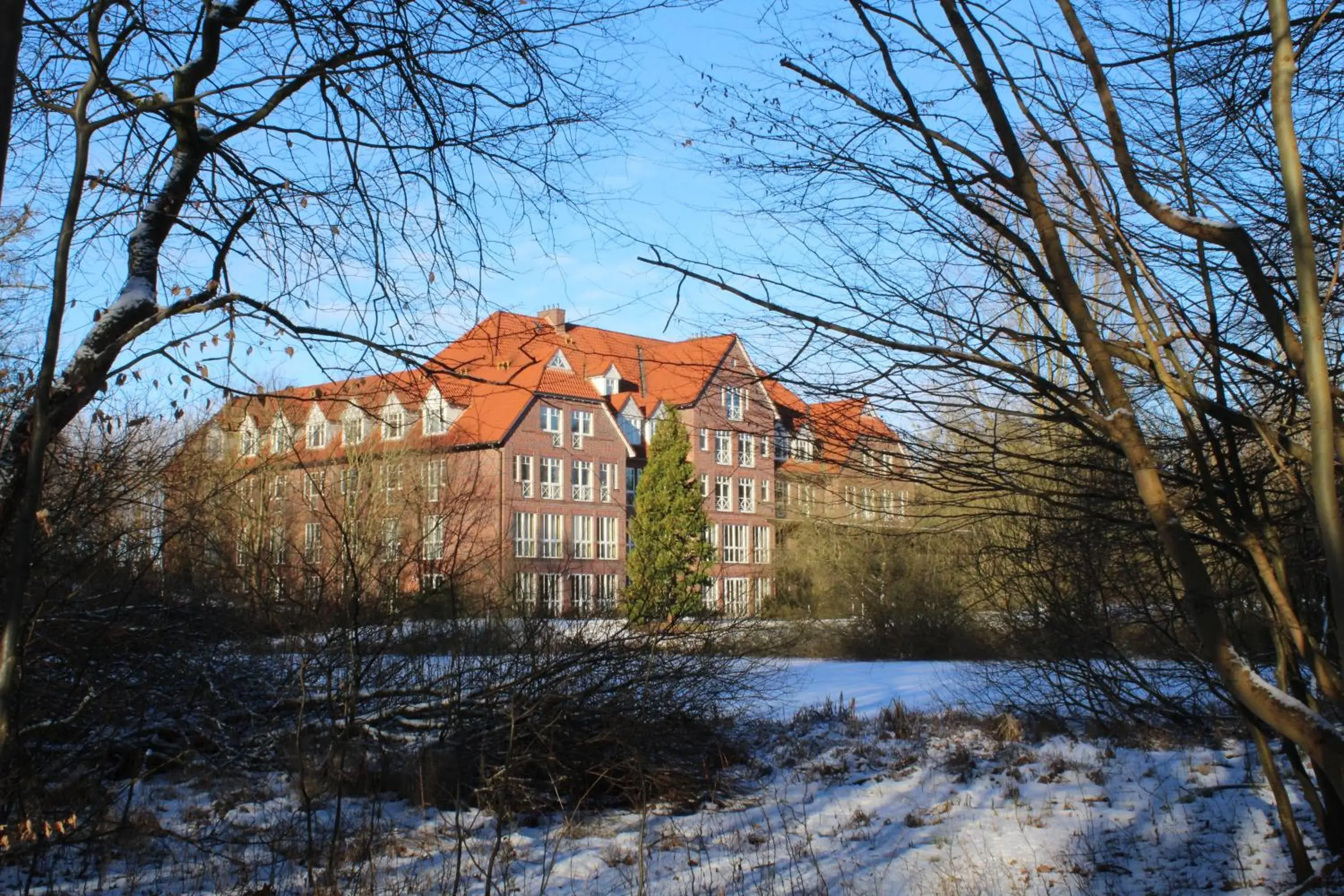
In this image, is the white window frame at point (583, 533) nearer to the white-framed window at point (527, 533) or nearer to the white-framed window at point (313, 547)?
the white-framed window at point (527, 533)

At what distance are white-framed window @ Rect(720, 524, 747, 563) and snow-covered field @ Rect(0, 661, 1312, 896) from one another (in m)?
36.4

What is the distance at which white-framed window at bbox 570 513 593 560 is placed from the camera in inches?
1676

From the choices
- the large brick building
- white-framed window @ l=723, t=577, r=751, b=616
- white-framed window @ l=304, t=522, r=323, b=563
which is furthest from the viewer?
white-framed window @ l=723, t=577, r=751, b=616

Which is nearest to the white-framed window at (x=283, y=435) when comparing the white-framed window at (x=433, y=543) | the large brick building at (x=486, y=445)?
the large brick building at (x=486, y=445)

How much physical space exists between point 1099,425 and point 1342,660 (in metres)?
1.01

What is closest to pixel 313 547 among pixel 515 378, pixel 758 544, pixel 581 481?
pixel 515 378

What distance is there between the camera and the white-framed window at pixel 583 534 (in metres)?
42.6

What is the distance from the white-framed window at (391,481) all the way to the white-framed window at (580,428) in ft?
52.5

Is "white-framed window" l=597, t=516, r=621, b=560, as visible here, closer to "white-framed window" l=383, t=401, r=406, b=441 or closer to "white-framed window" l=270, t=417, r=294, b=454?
"white-framed window" l=383, t=401, r=406, b=441

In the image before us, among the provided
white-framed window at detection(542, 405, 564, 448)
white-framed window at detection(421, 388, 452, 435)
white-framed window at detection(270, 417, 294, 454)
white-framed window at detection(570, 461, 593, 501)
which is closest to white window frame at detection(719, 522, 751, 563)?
white-framed window at detection(570, 461, 593, 501)

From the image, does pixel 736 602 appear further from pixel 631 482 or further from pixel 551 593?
pixel 631 482

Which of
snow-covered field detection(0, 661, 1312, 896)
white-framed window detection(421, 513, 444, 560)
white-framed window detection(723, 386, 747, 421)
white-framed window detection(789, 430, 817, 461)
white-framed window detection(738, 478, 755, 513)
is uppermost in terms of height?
white-framed window detection(738, 478, 755, 513)

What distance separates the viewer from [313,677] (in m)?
8.45

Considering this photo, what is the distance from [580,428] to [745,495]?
9166mm
